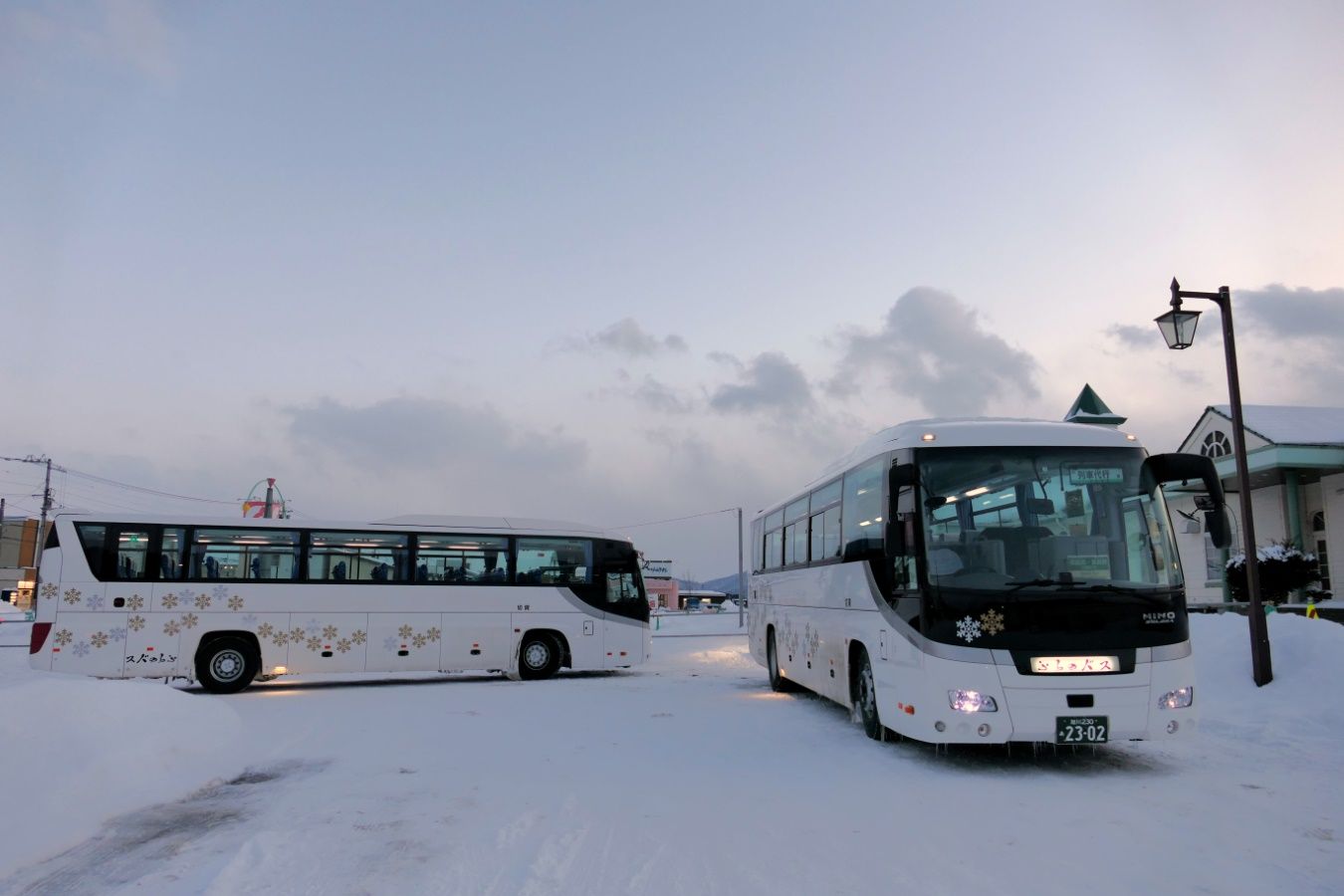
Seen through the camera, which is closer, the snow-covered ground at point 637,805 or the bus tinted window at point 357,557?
the snow-covered ground at point 637,805

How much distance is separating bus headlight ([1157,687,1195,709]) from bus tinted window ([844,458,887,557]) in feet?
9.33

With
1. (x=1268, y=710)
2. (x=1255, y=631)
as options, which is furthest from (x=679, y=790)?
(x=1255, y=631)

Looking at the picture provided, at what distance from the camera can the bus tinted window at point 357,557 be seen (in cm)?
1686

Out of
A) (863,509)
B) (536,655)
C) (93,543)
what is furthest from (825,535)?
(93,543)

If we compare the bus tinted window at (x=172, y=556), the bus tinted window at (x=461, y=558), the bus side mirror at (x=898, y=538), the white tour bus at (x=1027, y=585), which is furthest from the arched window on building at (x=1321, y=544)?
the bus tinted window at (x=172, y=556)

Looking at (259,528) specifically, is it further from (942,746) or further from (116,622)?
(942,746)

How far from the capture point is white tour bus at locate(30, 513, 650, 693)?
15.6m

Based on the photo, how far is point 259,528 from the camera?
16625mm

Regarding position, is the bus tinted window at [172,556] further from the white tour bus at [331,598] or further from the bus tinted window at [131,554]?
the bus tinted window at [131,554]

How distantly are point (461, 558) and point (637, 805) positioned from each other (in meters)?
11.6

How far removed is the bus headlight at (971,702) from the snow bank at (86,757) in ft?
21.1

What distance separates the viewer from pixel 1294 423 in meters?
25.1

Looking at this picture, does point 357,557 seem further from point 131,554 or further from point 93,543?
point 93,543

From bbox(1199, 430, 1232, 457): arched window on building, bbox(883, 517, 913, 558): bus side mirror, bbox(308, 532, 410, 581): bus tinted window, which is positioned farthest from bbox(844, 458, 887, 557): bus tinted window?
bbox(1199, 430, 1232, 457): arched window on building
